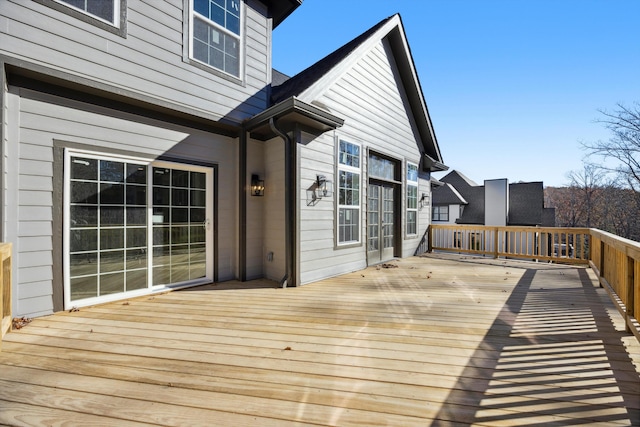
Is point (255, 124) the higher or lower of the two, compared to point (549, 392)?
higher

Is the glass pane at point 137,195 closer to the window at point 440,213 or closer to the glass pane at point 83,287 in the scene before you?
the glass pane at point 83,287

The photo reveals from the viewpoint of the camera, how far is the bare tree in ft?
39.0

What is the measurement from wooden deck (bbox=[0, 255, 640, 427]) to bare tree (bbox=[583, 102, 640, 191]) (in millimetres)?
13529

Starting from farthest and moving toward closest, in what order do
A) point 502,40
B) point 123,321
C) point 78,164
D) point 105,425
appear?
point 502,40 → point 78,164 → point 123,321 → point 105,425

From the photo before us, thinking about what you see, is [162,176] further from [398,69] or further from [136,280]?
[398,69]

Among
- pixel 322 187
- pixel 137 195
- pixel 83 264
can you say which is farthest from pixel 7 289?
pixel 322 187

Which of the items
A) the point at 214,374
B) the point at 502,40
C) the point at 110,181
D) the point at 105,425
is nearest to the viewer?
the point at 105,425

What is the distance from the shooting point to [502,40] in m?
8.63

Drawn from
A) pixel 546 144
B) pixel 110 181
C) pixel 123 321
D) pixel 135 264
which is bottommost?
pixel 123 321

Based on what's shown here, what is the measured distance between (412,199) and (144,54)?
6.33 metres

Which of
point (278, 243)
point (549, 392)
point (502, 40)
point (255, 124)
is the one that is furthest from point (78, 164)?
point (502, 40)

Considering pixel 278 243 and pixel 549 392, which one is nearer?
pixel 549 392

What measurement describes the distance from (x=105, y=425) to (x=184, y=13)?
465 cm

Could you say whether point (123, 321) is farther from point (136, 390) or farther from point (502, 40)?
point (502, 40)
